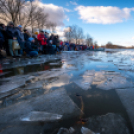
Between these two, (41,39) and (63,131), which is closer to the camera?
(63,131)

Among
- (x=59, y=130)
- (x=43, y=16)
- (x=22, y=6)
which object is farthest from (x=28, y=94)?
(x=43, y=16)

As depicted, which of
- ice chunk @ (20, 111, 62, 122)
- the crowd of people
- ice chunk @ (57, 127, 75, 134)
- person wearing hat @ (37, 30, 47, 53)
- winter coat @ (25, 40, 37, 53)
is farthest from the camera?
person wearing hat @ (37, 30, 47, 53)

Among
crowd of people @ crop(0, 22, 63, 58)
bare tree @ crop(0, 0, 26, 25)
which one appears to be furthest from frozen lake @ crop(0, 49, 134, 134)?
bare tree @ crop(0, 0, 26, 25)

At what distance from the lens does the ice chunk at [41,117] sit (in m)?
1.08

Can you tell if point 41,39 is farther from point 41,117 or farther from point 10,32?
point 41,117

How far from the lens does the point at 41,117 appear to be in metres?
1.10

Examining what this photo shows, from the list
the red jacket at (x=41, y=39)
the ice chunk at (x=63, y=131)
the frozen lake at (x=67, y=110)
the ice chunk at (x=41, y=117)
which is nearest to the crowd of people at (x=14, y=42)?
the red jacket at (x=41, y=39)

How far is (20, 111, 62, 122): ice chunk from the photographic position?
42.4 inches

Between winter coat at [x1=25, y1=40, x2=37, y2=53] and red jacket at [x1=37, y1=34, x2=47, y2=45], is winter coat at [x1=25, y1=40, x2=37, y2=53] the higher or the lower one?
the lower one

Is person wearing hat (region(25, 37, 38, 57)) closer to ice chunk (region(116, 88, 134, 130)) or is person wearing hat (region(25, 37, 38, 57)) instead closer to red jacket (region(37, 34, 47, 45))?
red jacket (region(37, 34, 47, 45))

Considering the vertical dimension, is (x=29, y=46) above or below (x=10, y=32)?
below

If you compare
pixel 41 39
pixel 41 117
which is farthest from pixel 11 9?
pixel 41 117

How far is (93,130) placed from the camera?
3.06 ft

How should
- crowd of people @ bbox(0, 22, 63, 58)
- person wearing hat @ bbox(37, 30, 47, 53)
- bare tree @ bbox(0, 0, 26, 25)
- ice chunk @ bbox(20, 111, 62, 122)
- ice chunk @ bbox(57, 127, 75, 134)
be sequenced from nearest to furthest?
ice chunk @ bbox(57, 127, 75, 134) → ice chunk @ bbox(20, 111, 62, 122) → crowd of people @ bbox(0, 22, 63, 58) → person wearing hat @ bbox(37, 30, 47, 53) → bare tree @ bbox(0, 0, 26, 25)
